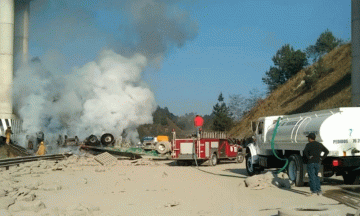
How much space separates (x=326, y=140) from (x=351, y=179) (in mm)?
2903

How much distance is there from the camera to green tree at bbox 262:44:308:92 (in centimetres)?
7562

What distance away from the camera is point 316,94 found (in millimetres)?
59312

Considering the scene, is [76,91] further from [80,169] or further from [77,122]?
[80,169]

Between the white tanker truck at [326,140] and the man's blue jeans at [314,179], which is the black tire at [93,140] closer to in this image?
the white tanker truck at [326,140]

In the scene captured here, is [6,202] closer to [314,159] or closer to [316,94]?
[314,159]

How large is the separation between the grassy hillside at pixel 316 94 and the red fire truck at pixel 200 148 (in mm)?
17915

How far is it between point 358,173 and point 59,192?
1072 centimetres

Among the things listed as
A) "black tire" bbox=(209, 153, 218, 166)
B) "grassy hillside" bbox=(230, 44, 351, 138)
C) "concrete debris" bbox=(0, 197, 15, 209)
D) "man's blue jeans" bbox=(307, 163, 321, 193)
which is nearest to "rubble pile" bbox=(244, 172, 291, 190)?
"man's blue jeans" bbox=(307, 163, 321, 193)

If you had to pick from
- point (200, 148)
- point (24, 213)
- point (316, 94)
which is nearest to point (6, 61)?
point (200, 148)

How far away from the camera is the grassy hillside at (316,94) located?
53.0m

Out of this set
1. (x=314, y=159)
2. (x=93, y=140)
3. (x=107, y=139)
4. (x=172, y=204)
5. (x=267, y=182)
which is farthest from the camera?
(x=107, y=139)

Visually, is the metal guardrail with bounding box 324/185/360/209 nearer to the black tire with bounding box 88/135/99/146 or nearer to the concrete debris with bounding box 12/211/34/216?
the concrete debris with bounding box 12/211/34/216

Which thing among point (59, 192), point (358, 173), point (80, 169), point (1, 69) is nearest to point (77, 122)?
point (1, 69)

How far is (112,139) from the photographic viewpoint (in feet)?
152
